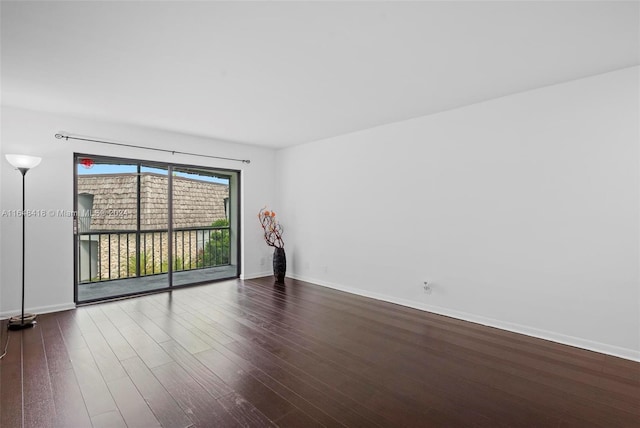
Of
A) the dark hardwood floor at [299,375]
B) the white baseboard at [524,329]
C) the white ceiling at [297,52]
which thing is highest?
the white ceiling at [297,52]

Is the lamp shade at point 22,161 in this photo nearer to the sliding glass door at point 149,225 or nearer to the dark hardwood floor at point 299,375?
the sliding glass door at point 149,225

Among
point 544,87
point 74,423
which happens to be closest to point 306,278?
point 74,423

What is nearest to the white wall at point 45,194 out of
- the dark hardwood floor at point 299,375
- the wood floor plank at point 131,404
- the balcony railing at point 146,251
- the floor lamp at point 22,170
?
the floor lamp at point 22,170

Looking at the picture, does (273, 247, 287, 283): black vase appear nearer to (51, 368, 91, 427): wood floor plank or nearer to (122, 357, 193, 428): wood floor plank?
(122, 357, 193, 428): wood floor plank

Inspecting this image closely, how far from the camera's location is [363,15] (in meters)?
1.92

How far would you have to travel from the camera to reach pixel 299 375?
2.37 meters

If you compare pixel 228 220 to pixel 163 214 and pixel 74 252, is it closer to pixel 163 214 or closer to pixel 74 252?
pixel 163 214

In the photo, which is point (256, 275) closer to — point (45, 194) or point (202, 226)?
point (202, 226)

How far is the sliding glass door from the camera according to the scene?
4648mm

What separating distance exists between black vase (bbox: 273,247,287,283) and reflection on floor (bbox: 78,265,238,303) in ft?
2.88

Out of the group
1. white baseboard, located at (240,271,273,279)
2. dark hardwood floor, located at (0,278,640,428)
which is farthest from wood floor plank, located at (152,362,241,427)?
white baseboard, located at (240,271,273,279)

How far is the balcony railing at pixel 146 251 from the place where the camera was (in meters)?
5.24

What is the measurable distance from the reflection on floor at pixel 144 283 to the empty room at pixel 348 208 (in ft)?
0.29

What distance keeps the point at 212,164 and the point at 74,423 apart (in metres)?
4.11
